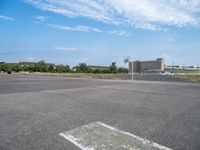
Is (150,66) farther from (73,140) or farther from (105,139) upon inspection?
(73,140)

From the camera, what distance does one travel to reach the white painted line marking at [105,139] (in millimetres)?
3375

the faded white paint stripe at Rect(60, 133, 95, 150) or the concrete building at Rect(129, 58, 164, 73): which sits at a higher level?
the concrete building at Rect(129, 58, 164, 73)

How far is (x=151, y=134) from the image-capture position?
13.4ft

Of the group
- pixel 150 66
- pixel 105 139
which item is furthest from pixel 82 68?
pixel 105 139

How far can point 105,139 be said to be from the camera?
376 centimetres

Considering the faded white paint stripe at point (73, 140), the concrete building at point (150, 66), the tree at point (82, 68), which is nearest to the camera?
the faded white paint stripe at point (73, 140)

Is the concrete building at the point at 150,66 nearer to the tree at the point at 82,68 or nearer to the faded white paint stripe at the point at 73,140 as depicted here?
the tree at the point at 82,68

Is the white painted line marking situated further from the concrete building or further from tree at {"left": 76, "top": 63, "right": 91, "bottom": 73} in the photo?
the concrete building

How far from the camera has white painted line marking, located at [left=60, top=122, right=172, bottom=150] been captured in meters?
3.38

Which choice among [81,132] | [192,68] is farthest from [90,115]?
[192,68]

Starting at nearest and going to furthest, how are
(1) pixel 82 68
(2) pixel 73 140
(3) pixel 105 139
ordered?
1. (2) pixel 73 140
2. (3) pixel 105 139
3. (1) pixel 82 68

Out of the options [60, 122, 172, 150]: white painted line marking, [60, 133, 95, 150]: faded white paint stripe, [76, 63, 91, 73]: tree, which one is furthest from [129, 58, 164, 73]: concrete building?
[60, 133, 95, 150]: faded white paint stripe

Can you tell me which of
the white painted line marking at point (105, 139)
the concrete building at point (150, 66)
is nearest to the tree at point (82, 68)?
the concrete building at point (150, 66)

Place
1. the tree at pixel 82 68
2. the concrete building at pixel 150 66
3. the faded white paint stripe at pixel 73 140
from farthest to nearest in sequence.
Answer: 1. the concrete building at pixel 150 66
2. the tree at pixel 82 68
3. the faded white paint stripe at pixel 73 140
